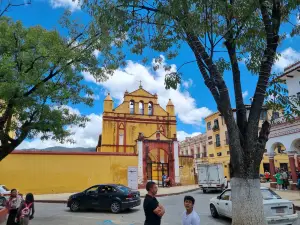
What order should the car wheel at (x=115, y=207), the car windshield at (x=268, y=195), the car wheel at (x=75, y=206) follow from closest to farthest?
the car windshield at (x=268, y=195)
the car wheel at (x=115, y=207)
the car wheel at (x=75, y=206)

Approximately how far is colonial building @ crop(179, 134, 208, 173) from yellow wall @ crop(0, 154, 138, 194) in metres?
26.6

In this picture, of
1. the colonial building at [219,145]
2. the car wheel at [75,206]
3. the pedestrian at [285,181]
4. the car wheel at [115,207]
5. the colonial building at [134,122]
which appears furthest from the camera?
the colonial building at [219,145]

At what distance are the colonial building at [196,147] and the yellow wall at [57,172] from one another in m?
26.6

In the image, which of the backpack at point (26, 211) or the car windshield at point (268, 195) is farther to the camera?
the car windshield at point (268, 195)

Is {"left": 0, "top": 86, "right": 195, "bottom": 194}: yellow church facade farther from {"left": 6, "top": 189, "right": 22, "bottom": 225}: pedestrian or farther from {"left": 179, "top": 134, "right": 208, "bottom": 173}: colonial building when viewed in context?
{"left": 179, "top": 134, "right": 208, "bottom": 173}: colonial building

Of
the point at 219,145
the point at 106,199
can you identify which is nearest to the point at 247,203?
the point at 106,199

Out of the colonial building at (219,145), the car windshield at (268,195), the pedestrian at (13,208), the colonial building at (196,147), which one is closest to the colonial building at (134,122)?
the colonial building at (219,145)

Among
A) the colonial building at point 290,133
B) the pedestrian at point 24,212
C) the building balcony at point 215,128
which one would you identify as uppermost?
the building balcony at point 215,128

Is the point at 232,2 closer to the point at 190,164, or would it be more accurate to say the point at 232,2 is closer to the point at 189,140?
the point at 190,164

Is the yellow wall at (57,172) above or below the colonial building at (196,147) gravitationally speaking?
below

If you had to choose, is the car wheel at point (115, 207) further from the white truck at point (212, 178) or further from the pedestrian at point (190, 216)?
A: the white truck at point (212, 178)

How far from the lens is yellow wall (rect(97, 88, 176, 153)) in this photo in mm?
39688

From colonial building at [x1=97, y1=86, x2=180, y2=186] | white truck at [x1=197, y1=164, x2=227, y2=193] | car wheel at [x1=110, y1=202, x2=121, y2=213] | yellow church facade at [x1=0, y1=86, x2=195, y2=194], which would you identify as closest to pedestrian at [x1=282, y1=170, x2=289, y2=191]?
white truck at [x1=197, y1=164, x2=227, y2=193]

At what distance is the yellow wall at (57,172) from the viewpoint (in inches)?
893
